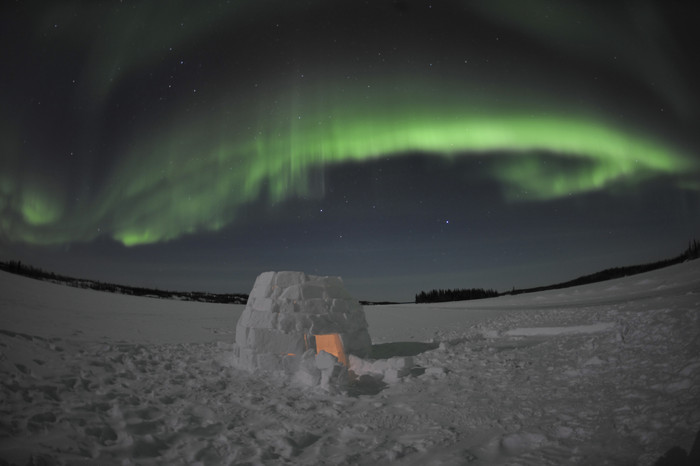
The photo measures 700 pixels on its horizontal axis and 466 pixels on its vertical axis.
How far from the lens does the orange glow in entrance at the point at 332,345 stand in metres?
8.46

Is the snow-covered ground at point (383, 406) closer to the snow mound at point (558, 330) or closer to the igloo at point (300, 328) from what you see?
the igloo at point (300, 328)

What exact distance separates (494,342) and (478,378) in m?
3.76

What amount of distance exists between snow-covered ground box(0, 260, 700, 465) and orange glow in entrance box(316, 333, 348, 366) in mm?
1743

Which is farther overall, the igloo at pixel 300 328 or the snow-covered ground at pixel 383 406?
the igloo at pixel 300 328

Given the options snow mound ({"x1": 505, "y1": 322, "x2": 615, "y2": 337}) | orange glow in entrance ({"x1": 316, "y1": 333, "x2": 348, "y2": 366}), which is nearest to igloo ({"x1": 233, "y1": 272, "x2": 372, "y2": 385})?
orange glow in entrance ({"x1": 316, "y1": 333, "x2": 348, "y2": 366})

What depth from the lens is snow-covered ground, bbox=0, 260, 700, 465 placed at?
4113 millimetres

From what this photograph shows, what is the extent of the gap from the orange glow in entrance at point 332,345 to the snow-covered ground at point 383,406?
1.74 m

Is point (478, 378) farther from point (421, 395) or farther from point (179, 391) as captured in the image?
point (179, 391)

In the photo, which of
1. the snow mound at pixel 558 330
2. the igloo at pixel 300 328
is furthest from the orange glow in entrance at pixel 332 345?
the snow mound at pixel 558 330

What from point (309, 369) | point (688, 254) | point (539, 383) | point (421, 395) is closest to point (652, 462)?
point (539, 383)

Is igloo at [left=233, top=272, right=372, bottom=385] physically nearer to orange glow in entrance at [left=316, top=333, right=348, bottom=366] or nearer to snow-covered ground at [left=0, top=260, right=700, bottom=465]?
orange glow in entrance at [left=316, top=333, right=348, bottom=366]

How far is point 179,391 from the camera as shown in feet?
21.5

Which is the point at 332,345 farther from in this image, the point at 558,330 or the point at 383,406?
the point at 558,330

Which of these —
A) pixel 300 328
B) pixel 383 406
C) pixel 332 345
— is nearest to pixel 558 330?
pixel 332 345
